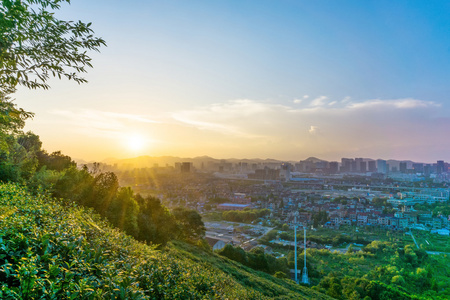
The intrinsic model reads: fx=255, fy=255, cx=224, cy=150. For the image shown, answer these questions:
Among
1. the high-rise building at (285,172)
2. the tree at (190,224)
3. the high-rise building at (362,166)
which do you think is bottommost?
Answer: the tree at (190,224)

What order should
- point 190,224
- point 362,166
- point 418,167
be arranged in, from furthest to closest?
point 362,166 → point 418,167 → point 190,224

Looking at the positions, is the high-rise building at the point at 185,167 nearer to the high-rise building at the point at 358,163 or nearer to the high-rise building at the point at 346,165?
the high-rise building at the point at 346,165

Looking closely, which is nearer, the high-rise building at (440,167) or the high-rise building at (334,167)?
the high-rise building at (440,167)

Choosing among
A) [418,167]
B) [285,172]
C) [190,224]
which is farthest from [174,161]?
[418,167]

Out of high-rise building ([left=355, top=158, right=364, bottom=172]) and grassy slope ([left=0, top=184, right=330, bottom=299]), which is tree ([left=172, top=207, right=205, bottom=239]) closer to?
grassy slope ([left=0, top=184, right=330, bottom=299])

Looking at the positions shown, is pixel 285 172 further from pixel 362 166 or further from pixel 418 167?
pixel 418 167

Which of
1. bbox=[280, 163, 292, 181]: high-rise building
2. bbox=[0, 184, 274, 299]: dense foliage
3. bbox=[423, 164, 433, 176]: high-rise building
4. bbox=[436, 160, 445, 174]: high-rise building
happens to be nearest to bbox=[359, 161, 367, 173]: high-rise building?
bbox=[423, 164, 433, 176]: high-rise building

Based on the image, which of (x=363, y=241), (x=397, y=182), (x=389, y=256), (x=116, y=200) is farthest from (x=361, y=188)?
(x=116, y=200)

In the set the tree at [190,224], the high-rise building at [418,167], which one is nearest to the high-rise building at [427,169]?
the high-rise building at [418,167]

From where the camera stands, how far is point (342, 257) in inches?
817

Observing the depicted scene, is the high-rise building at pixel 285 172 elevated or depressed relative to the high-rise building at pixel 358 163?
depressed

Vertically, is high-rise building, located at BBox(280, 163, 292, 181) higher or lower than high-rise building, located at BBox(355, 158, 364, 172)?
lower

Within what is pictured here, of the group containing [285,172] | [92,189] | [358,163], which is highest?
[358,163]

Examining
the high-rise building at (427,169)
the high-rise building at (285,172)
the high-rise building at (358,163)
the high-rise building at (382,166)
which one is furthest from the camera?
the high-rise building at (358,163)
